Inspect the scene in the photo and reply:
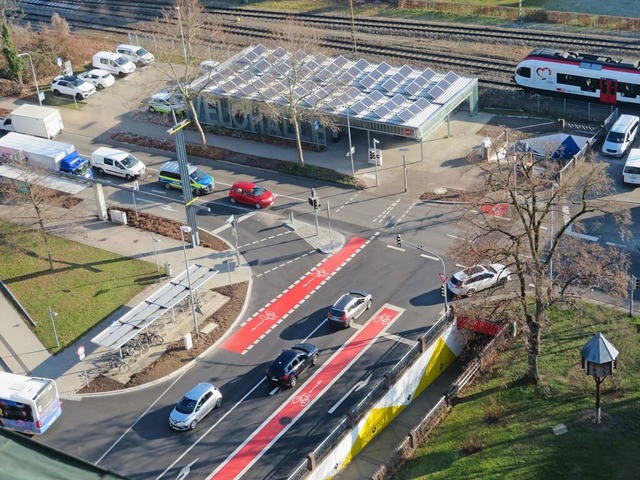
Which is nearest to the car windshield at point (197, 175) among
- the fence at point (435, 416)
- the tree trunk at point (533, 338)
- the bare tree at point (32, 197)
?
the bare tree at point (32, 197)

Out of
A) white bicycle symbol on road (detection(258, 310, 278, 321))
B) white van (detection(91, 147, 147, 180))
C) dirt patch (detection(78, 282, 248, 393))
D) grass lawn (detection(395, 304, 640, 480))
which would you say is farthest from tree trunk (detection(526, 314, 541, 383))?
white van (detection(91, 147, 147, 180))

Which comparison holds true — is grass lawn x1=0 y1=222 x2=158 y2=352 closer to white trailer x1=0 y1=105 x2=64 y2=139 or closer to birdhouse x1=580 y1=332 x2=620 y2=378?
white trailer x1=0 y1=105 x2=64 y2=139

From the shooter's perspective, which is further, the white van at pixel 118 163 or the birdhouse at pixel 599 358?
the white van at pixel 118 163

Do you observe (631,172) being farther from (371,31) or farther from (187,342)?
(371,31)

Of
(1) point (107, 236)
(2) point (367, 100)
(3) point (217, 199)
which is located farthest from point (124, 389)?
(2) point (367, 100)

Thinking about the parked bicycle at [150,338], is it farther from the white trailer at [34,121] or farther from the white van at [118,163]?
the white trailer at [34,121]

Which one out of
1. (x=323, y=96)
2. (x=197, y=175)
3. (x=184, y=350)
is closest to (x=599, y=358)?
(x=184, y=350)
